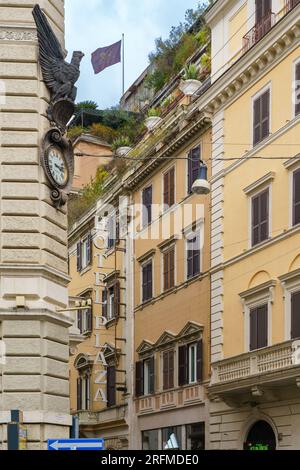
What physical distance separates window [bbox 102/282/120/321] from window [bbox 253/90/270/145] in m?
13.5

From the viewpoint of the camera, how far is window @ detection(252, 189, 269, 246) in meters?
29.9

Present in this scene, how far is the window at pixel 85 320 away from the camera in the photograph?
46.2 m

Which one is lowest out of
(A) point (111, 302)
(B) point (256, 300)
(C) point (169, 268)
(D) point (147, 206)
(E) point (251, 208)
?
(B) point (256, 300)

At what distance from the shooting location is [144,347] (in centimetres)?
3962

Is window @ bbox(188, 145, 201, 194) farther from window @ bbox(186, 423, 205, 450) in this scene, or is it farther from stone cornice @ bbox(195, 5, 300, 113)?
window @ bbox(186, 423, 205, 450)

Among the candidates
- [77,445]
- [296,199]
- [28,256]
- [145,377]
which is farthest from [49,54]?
[145,377]

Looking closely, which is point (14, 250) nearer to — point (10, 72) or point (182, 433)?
point (10, 72)

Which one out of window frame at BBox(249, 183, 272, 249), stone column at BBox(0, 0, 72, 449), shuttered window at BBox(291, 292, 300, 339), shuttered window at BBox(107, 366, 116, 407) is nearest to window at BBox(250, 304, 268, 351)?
shuttered window at BBox(291, 292, 300, 339)

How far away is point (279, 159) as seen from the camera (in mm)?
29359

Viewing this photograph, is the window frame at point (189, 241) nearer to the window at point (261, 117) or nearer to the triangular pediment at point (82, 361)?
the window at point (261, 117)

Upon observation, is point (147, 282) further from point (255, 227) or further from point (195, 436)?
point (255, 227)

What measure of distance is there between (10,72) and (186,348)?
17420 mm

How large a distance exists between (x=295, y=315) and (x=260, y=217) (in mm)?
3812

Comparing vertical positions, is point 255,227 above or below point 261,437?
above
